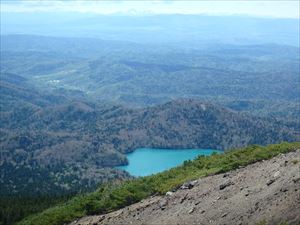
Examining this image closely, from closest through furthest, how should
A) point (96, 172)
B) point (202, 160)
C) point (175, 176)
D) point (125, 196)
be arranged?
A: 1. point (125, 196)
2. point (175, 176)
3. point (202, 160)
4. point (96, 172)

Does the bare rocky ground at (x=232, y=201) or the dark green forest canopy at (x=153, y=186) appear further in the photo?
the dark green forest canopy at (x=153, y=186)

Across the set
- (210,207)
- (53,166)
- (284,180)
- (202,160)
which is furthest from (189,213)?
(53,166)

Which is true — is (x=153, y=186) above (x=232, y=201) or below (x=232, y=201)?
below

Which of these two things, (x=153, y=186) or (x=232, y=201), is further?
(x=153, y=186)

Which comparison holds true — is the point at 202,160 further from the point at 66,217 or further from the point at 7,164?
the point at 7,164

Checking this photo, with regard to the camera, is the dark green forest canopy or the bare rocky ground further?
the dark green forest canopy

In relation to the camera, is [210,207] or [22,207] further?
[22,207]

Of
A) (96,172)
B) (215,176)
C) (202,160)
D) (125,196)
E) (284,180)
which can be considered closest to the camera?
(284,180)

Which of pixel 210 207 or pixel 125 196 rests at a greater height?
pixel 210 207
